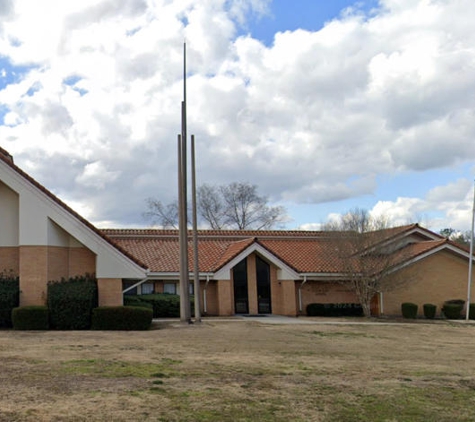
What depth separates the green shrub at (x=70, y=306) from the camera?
19.8m

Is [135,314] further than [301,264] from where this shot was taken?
No

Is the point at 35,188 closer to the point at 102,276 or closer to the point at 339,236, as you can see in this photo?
the point at 102,276

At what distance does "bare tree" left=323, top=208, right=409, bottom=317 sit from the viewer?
29172 mm

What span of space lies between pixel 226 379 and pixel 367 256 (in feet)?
69.0

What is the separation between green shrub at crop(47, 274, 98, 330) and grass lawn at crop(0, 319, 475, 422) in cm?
295

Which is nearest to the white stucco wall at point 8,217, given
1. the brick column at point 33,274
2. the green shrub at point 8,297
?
the brick column at point 33,274

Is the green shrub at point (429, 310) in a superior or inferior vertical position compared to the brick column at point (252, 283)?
inferior

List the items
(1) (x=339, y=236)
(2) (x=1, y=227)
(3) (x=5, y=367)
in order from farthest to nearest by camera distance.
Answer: (1) (x=339, y=236), (2) (x=1, y=227), (3) (x=5, y=367)

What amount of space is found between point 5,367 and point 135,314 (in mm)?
9965

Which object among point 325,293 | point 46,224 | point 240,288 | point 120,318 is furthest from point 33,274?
point 325,293

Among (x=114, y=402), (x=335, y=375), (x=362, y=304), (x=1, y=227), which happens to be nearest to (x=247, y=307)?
(x=362, y=304)

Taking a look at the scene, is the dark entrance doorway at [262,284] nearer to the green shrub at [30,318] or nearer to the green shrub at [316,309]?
the green shrub at [316,309]

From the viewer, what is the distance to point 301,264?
31656 mm

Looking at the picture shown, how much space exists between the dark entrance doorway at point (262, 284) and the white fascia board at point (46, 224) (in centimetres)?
1150
